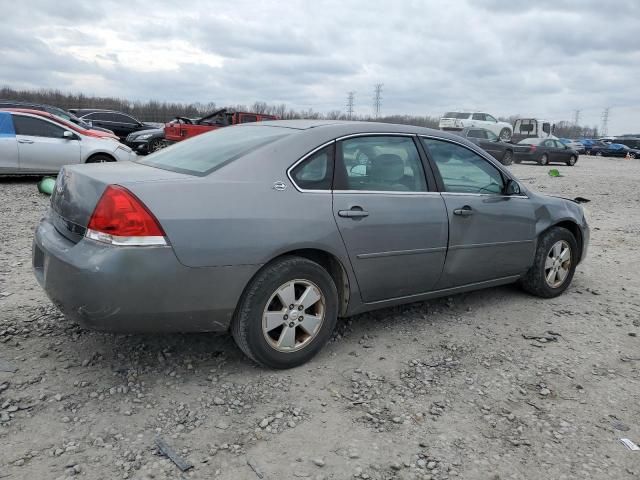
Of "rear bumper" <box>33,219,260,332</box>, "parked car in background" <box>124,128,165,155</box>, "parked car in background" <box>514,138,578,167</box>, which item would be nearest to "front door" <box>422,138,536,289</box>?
"rear bumper" <box>33,219,260,332</box>

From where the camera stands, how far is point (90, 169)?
3.21m

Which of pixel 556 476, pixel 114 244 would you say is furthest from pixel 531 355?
pixel 114 244

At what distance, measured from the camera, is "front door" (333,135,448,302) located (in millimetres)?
3422

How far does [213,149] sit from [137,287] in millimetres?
1209

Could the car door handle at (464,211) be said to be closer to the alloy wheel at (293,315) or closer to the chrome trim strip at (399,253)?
the chrome trim strip at (399,253)

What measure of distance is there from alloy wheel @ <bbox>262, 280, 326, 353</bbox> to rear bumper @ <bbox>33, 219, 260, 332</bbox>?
249mm

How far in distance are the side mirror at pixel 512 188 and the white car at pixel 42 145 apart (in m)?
8.64

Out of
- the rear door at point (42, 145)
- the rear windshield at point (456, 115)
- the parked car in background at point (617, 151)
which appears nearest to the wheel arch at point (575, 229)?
Answer: the rear door at point (42, 145)

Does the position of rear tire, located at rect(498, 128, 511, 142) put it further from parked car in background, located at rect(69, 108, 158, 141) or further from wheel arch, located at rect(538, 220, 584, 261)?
wheel arch, located at rect(538, 220, 584, 261)

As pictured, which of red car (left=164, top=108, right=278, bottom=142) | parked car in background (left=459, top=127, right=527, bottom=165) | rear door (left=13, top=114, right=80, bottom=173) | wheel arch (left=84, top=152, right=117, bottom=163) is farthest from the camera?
parked car in background (left=459, top=127, right=527, bottom=165)

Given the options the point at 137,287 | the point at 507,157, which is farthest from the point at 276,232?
the point at 507,157

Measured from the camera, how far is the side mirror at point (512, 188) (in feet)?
14.6

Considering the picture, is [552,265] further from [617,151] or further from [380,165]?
[617,151]

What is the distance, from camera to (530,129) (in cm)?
3488
